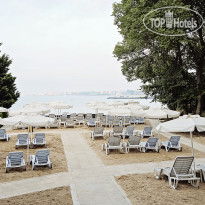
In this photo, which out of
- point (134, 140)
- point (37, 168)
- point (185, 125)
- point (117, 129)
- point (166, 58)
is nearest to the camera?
point (185, 125)

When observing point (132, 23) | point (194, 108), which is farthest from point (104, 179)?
point (194, 108)

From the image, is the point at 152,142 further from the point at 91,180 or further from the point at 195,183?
the point at 91,180

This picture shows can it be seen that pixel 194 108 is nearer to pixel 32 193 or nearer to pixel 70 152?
pixel 70 152

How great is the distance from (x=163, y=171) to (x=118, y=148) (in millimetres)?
4959

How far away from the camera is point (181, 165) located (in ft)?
25.6

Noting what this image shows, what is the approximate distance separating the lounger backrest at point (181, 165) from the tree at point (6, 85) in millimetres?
25718

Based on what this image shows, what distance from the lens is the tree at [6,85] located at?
28378mm

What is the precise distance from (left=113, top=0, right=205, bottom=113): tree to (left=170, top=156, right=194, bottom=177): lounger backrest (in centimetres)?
1083

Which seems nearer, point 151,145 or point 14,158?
point 14,158

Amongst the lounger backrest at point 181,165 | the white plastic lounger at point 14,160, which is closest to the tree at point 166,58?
the lounger backrest at point 181,165

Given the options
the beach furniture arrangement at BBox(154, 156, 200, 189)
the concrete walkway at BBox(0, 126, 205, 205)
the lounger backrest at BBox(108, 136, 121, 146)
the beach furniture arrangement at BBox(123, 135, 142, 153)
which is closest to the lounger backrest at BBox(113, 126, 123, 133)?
the beach furniture arrangement at BBox(123, 135, 142, 153)

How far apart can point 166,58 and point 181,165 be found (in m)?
14.3

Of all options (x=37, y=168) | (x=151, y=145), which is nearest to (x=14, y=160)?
(x=37, y=168)

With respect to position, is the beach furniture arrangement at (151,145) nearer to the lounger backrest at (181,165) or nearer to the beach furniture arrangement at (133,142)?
the beach furniture arrangement at (133,142)
